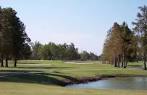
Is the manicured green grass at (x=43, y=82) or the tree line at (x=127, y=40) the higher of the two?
the tree line at (x=127, y=40)

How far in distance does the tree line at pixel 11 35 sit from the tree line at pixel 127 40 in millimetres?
26024

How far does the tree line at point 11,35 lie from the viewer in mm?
98750

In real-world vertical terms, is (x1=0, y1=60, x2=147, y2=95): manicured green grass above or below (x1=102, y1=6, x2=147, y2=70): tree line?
below

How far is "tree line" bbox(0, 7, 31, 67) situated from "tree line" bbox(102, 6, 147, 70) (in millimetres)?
26024

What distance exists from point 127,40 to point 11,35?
3522cm

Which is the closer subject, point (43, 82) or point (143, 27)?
point (43, 82)

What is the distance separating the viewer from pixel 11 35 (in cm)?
10125

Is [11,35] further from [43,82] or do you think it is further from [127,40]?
[43,82]

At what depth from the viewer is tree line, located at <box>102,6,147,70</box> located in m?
108

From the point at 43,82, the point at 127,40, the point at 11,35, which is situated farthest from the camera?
the point at 127,40

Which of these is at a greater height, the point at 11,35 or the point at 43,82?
the point at 11,35

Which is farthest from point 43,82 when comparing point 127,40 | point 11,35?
point 127,40

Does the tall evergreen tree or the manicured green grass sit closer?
the manicured green grass

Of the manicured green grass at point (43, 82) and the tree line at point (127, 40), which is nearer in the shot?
the manicured green grass at point (43, 82)
